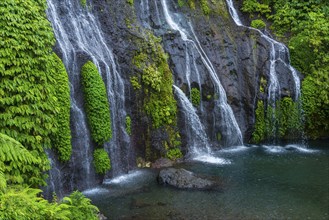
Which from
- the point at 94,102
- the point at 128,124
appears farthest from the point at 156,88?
the point at 94,102

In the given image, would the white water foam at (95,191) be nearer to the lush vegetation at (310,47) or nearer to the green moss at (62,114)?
the green moss at (62,114)

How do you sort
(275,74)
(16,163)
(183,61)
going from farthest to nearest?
(275,74), (183,61), (16,163)

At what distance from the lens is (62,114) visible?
40.1 ft

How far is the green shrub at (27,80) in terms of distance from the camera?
10.0 metres

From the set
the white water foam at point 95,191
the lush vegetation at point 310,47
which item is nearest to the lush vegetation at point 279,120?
the lush vegetation at point 310,47

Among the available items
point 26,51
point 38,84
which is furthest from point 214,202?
point 26,51

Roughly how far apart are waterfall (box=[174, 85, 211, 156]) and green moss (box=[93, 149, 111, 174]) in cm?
445

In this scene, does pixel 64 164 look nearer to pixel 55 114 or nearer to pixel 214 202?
pixel 55 114

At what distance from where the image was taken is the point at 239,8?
77.2ft

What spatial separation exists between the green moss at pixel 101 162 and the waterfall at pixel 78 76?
0.82 feet

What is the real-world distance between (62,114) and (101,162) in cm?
256

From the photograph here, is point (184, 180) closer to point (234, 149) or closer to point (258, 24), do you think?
point (234, 149)

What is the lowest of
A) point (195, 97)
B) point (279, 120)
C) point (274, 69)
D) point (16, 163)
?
point (279, 120)

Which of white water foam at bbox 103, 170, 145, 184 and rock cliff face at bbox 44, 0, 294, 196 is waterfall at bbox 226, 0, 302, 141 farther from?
white water foam at bbox 103, 170, 145, 184
